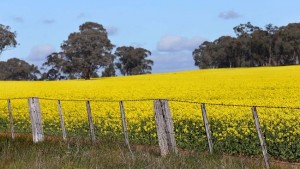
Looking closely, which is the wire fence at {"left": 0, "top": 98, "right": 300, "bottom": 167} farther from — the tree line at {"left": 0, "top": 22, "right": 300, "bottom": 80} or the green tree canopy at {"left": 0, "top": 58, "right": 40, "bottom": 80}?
the green tree canopy at {"left": 0, "top": 58, "right": 40, "bottom": 80}

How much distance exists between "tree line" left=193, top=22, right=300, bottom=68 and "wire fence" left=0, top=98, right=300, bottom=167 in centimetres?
8218

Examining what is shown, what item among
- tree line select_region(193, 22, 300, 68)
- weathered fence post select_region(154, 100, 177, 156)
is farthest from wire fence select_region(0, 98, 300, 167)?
tree line select_region(193, 22, 300, 68)

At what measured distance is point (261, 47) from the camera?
101 meters

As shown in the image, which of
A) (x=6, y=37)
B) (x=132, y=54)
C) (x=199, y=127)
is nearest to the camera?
(x=199, y=127)

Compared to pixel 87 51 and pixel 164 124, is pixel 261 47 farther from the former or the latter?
pixel 164 124

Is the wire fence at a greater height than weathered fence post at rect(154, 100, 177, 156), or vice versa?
weathered fence post at rect(154, 100, 177, 156)

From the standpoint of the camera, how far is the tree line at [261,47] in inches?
3836

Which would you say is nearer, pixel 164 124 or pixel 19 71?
pixel 164 124

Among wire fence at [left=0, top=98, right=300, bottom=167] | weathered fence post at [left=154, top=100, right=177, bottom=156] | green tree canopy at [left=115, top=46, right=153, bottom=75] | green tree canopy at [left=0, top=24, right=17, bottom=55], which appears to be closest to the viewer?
weathered fence post at [left=154, top=100, right=177, bottom=156]

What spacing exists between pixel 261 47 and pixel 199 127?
89.5m

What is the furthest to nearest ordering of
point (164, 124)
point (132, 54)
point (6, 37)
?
point (132, 54) < point (6, 37) < point (164, 124)

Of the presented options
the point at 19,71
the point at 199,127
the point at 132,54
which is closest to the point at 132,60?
the point at 132,54

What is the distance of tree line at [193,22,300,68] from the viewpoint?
97.4 m

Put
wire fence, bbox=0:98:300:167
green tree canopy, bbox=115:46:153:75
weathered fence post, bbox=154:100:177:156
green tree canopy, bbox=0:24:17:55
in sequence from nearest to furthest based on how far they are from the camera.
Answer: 1. weathered fence post, bbox=154:100:177:156
2. wire fence, bbox=0:98:300:167
3. green tree canopy, bbox=0:24:17:55
4. green tree canopy, bbox=115:46:153:75
